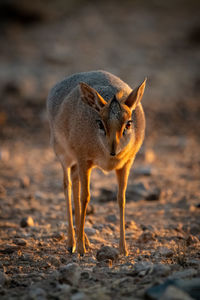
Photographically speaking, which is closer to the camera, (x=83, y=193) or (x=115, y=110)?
(x=115, y=110)

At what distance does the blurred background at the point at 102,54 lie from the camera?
45.7ft

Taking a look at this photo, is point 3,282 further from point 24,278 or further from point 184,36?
point 184,36

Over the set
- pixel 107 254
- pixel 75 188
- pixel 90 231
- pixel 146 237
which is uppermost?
pixel 75 188

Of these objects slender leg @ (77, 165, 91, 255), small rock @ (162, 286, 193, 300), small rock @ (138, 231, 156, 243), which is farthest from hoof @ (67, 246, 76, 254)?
small rock @ (162, 286, 193, 300)

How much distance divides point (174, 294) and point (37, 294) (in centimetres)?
123

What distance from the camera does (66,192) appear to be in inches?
254

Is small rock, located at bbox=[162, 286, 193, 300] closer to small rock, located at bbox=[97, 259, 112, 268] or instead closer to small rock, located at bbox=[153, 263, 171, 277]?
small rock, located at bbox=[153, 263, 171, 277]

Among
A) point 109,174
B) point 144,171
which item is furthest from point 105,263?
point 109,174

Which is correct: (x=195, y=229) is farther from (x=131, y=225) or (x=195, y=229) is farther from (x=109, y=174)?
(x=109, y=174)

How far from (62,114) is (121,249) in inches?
83.8

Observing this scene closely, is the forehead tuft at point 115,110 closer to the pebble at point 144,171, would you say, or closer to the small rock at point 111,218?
the small rock at point 111,218

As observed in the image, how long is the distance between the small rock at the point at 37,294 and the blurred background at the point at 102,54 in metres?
8.82

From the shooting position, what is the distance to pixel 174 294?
135 inches

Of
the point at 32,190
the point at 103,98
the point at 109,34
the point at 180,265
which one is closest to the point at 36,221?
the point at 32,190
